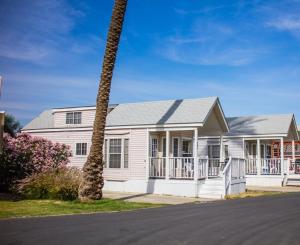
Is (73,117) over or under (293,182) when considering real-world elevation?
over

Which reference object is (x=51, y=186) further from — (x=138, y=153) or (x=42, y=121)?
(x=42, y=121)

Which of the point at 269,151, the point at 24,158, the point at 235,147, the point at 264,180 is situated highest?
the point at 235,147

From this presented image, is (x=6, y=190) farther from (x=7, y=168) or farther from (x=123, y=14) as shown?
(x=123, y=14)

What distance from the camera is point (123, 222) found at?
11867 mm

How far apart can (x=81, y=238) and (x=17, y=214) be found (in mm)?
4891

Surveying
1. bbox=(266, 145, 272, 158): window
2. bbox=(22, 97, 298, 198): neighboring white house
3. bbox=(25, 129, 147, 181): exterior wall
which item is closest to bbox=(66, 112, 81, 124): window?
bbox=(22, 97, 298, 198): neighboring white house

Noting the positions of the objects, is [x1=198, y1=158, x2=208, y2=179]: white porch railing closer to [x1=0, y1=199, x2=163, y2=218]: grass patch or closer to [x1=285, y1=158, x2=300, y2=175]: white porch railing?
[x1=0, y1=199, x2=163, y2=218]: grass patch

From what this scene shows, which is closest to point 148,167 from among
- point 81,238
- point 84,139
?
point 84,139

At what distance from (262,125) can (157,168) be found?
40.6 feet

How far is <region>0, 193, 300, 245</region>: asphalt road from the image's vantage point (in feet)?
30.2

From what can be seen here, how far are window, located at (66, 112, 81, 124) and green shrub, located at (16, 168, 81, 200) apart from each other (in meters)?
10.1

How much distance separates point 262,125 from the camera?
1283 inches

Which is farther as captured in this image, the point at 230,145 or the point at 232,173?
the point at 230,145

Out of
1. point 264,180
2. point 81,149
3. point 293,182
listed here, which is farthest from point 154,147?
point 293,182
